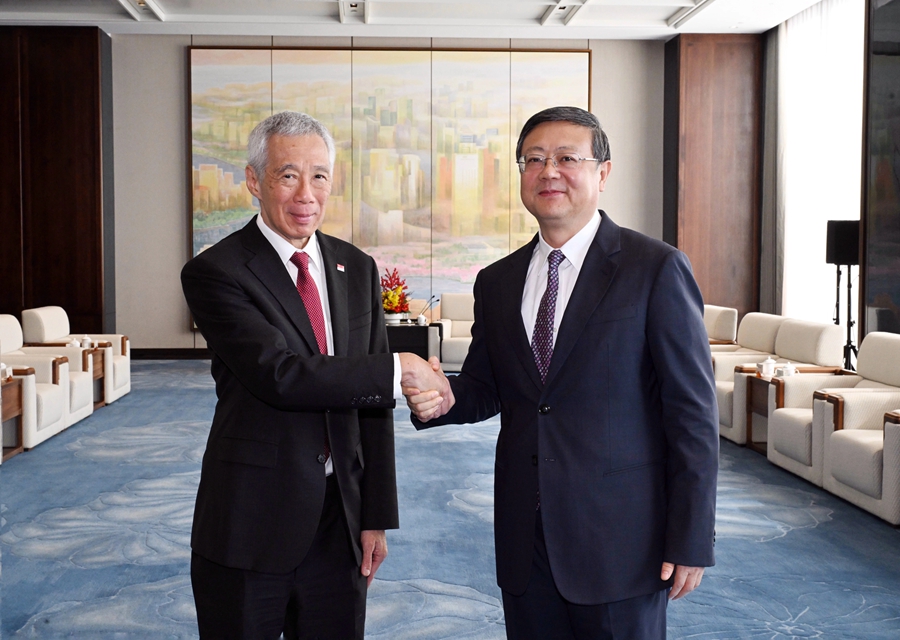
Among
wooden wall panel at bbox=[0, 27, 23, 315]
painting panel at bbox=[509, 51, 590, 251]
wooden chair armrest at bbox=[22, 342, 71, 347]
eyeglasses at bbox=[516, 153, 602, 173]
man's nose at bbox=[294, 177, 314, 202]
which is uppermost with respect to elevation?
painting panel at bbox=[509, 51, 590, 251]

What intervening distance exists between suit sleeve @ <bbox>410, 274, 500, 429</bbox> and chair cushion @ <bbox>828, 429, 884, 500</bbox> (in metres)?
3.32

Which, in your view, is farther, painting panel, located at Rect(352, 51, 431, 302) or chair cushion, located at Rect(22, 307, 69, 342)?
painting panel, located at Rect(352, 51, 431, 302)

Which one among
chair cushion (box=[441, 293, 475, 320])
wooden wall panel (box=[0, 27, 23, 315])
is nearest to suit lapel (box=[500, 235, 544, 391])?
chair cushion (box=[441, 293, 475, 320])

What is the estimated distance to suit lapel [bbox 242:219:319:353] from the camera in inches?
76.7

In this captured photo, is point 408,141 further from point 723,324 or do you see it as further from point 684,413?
point 684,413

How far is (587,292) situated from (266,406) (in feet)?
2.60

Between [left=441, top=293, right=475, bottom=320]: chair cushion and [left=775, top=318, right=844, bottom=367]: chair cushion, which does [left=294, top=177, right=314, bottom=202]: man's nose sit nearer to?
[left=775, top=318, right=844, bottom=367]: chair cushion

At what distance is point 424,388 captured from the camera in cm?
210

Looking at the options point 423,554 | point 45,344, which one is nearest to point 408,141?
point 45,344

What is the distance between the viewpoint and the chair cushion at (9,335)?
7.68 meters

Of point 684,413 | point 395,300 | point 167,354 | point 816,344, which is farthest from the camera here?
point 167,354

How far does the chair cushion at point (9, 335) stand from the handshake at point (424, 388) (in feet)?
21.6

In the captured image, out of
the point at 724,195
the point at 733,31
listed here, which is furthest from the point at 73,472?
the point at 733,31

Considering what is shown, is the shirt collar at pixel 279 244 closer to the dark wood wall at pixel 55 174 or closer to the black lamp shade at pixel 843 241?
the black lamp shade at pixel 843 241
